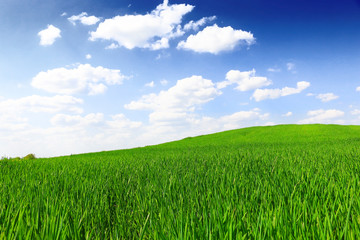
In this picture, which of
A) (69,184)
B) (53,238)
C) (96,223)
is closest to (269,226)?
(53,238)

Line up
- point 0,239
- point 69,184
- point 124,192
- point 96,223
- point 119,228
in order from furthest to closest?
point 69,184 < point 124,192 < point 96,223 < point 119,228 < point 0,239

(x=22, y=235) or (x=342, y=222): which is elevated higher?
(x=22, y=235)

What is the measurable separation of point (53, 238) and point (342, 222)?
1.78m

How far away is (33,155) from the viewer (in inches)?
571

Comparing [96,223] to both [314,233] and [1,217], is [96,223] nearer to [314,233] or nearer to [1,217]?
[1,217]

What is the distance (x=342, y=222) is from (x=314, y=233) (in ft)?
1.44

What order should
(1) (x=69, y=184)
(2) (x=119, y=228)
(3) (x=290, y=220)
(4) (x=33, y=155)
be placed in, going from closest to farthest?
(3) (x=290, y=220)
(2) (x=119, y=228)
(1) (x=69, y=184)
(4) (x=33, y=155)

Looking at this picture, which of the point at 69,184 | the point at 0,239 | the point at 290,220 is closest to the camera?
the point at 0,239

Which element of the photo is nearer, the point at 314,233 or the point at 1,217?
the point at 314,233

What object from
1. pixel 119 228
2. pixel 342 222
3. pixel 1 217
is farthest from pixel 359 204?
pixel 1 217

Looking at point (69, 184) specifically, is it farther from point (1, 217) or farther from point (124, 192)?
point (1, 217)

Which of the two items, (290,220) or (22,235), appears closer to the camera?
(22,235)

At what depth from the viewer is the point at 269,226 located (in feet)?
4.17

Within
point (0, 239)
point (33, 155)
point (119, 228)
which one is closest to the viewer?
point (0, 239)
